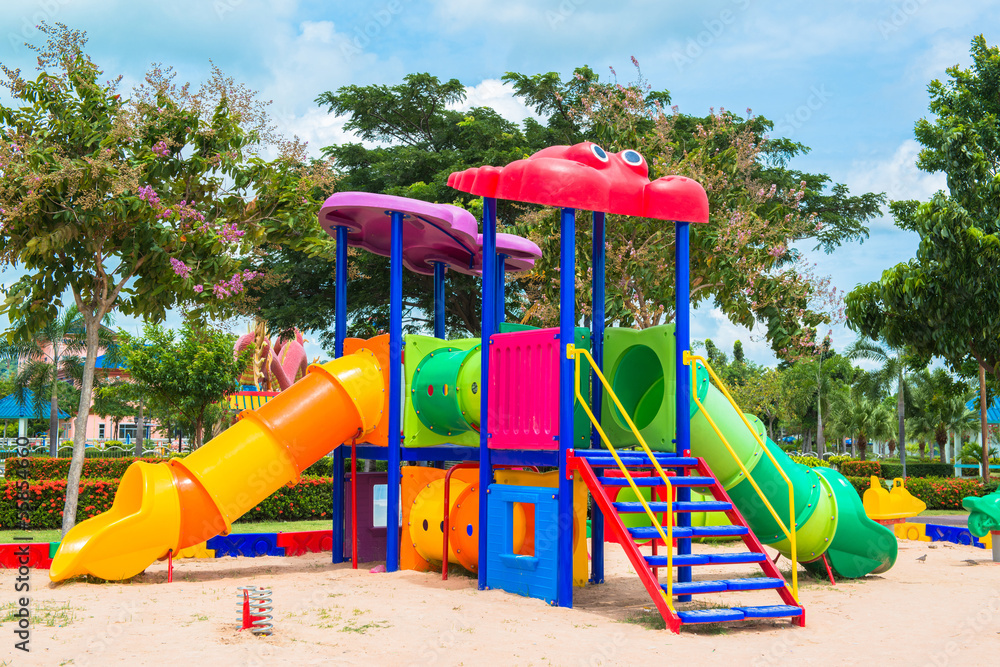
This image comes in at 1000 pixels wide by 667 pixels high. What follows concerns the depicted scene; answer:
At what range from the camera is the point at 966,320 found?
63.8 feet

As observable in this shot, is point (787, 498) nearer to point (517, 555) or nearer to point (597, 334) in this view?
point (597, 334)

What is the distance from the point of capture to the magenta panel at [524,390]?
8477 millimetres

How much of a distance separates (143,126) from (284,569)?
7109 mm

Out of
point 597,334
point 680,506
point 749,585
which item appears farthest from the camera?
point 597,334

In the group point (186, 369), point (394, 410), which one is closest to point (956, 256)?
point (394, 410)

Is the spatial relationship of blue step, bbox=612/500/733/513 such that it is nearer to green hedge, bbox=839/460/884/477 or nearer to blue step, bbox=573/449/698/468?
blue step, bbox=573/449/698/468

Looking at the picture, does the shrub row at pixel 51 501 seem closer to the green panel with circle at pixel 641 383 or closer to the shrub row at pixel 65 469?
the shrub row at pixel 65 469

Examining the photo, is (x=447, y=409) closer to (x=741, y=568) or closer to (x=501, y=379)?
(x=501, y=379)

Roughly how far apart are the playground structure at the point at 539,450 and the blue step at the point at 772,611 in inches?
0.8

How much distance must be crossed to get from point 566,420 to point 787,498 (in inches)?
123

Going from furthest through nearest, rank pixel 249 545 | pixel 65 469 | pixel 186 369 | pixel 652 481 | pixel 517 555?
pixel 186 369 < pixel 65 469 < pixel 249 545 < pixel 517 555 < pixel 652 481

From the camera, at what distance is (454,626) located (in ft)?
23.6

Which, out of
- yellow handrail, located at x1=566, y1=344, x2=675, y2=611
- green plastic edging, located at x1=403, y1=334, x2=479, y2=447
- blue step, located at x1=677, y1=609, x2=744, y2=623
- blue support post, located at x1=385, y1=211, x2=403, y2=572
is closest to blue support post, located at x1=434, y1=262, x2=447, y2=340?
green plastic edging, located at x1=403, y1=334, x2=479, y2=447

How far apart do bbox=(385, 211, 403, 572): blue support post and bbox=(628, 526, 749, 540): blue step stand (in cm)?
388
